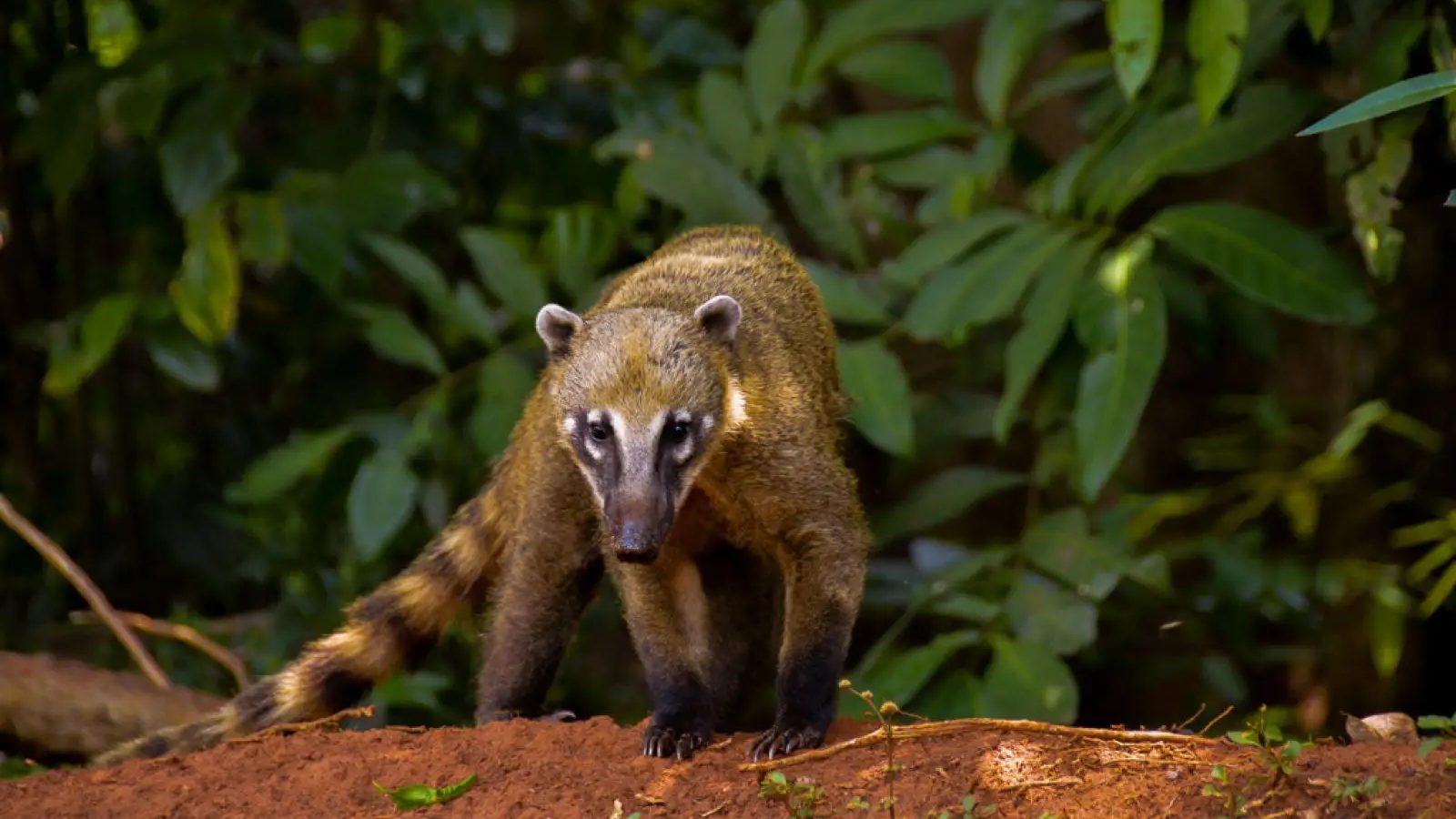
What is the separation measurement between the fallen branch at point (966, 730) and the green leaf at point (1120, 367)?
1337 mm

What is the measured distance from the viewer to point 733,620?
4.65 m

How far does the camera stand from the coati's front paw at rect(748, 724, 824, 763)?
3799 millimetres

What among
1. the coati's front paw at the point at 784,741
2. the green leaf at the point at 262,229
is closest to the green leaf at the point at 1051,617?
the coati's front paw at the point at 784,741

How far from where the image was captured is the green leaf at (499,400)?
584cm

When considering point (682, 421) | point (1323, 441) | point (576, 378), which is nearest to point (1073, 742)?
point (682, 421)

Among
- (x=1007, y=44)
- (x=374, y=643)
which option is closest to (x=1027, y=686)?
(x=374, y=643)

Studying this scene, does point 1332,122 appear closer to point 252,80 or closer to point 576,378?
point 576,378

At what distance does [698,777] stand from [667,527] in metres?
0.57

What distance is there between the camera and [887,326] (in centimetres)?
586

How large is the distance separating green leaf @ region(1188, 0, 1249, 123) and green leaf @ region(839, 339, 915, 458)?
4.30 ft

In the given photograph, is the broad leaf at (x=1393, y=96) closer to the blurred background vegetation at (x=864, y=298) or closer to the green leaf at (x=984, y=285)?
the blurred background vegetation at (x=864, y=298)

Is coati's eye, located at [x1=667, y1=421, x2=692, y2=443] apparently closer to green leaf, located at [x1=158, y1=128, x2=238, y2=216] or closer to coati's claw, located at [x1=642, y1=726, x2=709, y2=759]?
coati's claw, located at [x1=642, y1=726, x2=709, y2=759]

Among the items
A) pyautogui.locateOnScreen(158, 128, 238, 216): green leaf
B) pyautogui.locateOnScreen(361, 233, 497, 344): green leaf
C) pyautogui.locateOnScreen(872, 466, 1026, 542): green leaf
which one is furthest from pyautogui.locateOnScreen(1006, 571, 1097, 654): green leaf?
pyautogui.locateOnScreen(158, 128, 238, 216): green leaf

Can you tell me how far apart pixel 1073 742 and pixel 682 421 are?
120cm
